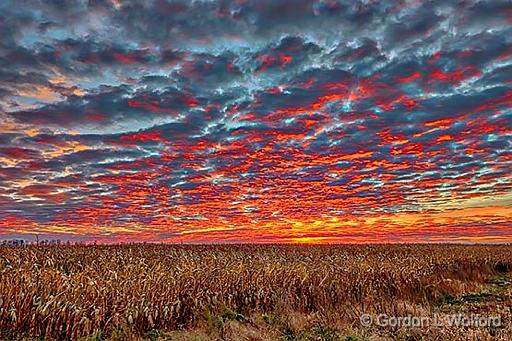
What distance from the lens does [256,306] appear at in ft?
52.5

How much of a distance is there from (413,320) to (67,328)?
991 cm

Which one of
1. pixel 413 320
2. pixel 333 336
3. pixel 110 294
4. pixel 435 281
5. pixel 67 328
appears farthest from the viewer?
pixel 435 281

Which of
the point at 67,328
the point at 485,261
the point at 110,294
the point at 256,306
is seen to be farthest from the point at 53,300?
the point at 485,261

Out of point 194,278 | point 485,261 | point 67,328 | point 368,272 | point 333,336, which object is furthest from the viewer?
point 485,261

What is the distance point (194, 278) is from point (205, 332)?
10.0 feet

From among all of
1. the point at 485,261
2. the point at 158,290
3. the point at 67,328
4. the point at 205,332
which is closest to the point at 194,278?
the point at 158,290

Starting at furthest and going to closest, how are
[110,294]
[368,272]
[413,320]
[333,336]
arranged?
[368,272], [413,320], [110,294], [333,336]

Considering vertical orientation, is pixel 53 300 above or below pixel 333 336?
Result: above

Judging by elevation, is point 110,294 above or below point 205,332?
above

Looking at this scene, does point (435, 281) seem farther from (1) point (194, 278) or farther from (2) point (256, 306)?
(1) point (194, 278)

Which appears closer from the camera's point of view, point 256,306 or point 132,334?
point 132,334

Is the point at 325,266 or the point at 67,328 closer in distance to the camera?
the point at 67,328

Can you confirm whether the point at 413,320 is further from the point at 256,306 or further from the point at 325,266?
the point at 325,266

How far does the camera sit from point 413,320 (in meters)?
14.1
